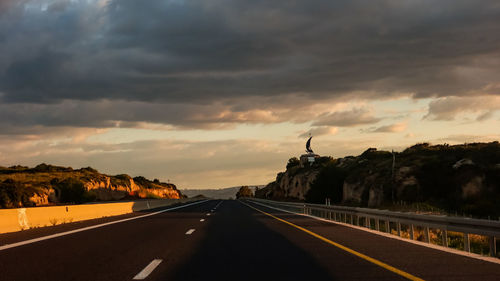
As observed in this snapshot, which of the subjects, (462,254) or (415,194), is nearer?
(462,254)

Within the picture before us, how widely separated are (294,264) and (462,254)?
4.00m

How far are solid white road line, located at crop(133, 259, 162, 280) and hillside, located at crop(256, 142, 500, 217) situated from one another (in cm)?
4136

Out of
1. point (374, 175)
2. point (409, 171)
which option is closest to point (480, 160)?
point (409, 171)

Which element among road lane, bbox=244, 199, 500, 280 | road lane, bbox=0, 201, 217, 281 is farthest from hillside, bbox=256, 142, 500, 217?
road lane, bbox=0, 201, 217, 281

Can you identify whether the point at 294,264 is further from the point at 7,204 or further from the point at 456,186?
the point at 7,204

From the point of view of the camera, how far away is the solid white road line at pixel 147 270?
28.1ft

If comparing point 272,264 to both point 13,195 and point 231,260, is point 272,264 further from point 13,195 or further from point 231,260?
point 13,195

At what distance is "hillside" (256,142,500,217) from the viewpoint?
180ft

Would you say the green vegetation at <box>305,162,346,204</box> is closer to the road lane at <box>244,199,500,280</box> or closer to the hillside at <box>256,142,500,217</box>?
the hillside at <box>256,142,500,217</box>

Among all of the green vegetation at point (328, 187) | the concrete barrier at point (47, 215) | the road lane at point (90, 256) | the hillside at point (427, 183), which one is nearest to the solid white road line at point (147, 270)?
the road lane at point (90, 256)

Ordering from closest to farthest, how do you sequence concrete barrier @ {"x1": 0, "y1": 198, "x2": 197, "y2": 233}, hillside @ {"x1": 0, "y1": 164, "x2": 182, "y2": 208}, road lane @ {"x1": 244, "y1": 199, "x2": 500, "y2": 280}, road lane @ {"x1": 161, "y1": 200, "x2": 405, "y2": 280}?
road lane @ {"x1": 161, "y1": 200, "x2": 405, "y2": 280}
road lane @ {"x1": 244, "y1": 199, "x2": 500, "y2": 280}
concrete barrier @ {"x1": 0, "y1": 198, "x2": 197, "y2": 233}
hillside @ {"x1": 0, "y1": 164, "x2": 182, "y2": 208}

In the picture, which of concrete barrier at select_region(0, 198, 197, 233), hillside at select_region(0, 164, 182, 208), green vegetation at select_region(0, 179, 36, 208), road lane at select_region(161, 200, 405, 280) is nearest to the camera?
road lane at select_region(161, 200, 405, 280)

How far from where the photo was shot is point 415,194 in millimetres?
62344

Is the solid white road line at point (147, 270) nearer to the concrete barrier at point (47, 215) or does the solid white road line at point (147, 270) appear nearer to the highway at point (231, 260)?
the highway at point (231, 260)
